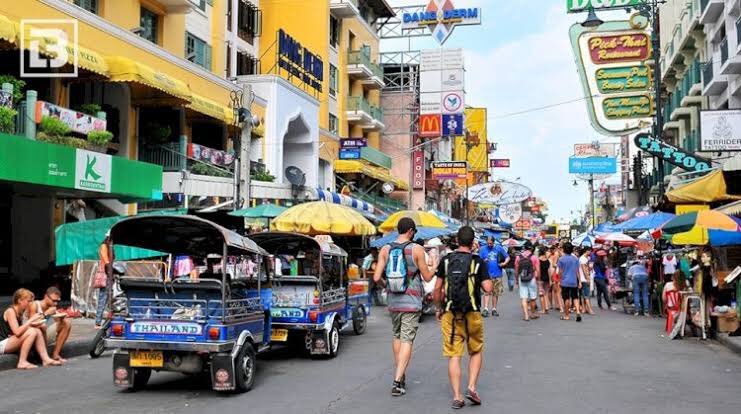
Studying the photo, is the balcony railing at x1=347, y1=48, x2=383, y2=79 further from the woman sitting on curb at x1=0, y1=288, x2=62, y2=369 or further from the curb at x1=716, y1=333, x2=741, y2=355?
the woman sitting on curb at x1=0, y1=288, x2=62, y2=369

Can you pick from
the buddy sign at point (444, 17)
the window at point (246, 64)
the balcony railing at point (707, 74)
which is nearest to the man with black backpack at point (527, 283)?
the window at point (246, 64)

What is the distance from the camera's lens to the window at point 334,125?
4072cm

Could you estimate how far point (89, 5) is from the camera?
21.4 m

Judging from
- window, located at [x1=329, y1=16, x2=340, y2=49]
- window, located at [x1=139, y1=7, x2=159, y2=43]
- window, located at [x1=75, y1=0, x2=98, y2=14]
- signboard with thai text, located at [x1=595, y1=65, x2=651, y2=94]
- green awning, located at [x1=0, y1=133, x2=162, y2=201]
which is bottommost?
green awning, located at [x1=0, y1=133, x2=162, y2=201]

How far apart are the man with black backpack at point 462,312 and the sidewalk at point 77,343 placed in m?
6.71

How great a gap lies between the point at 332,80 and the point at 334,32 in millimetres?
2933

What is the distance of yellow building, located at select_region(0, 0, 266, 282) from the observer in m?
16.4

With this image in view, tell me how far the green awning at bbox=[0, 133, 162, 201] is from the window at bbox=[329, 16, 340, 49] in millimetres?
22881

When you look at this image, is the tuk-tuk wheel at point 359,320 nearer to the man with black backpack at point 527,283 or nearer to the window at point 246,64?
the man with black backpack at point 527,283

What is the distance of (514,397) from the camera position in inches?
321

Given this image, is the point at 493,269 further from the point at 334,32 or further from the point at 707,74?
the point at 334,32

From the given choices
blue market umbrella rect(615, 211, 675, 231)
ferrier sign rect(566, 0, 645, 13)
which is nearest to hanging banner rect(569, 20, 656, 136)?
ferrier sign rect(566, 0, 645, 13)

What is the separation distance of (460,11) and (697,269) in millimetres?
29914

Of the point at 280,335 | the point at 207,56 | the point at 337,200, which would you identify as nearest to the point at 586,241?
the point at 337,200
